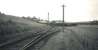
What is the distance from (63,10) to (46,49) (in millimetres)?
39359

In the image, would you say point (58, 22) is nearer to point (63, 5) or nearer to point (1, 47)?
point (63, 5)

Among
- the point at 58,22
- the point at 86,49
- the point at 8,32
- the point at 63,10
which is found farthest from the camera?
the point at 58,22

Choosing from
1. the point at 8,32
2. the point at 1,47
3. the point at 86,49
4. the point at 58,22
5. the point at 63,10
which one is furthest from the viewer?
the point at 58,22

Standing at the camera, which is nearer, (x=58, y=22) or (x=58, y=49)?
(x=58, y=49)

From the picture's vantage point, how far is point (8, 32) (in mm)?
31406

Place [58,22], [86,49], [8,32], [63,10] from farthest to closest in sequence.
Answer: [58,22], [63,10], [8,32], [86,49]

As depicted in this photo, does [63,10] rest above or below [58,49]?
above

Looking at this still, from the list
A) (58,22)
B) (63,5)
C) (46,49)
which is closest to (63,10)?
(63,5)

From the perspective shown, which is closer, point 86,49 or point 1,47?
point 86,49

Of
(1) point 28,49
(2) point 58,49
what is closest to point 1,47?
(1) point 28,49

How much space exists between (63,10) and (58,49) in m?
39.4

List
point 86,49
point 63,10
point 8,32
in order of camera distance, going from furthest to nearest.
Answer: point 63,10, point 8,32, point 86,49

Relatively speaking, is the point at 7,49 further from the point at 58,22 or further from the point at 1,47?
the point at 58,22

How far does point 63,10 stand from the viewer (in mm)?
55156
